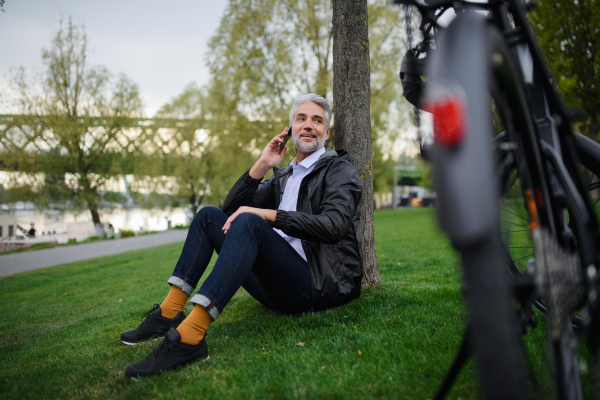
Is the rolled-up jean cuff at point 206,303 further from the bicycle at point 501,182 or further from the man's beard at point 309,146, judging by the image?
the man's beard at point 309,146

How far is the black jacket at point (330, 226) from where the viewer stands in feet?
6.82

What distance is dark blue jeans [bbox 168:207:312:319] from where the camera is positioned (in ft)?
6.07

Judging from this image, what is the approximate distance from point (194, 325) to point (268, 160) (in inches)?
54.9

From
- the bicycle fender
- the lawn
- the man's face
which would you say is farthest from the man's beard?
the bicycle fender

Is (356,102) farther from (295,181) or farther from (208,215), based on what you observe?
(208,215)

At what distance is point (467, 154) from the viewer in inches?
29.6

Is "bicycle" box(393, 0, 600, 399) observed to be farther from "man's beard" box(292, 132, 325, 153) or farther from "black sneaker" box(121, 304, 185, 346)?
"black sneaker" box(121, 304, 185, 346)

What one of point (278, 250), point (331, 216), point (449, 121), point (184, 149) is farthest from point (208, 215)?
point (184, 149)

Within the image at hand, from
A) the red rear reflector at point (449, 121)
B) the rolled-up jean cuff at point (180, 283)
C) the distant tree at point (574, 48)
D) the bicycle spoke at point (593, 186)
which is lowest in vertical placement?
the rolled-up jean cuff at point (180, 283)

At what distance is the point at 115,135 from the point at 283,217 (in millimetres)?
22443

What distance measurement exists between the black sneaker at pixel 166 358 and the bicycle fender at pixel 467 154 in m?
1.49

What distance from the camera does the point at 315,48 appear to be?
14883mm

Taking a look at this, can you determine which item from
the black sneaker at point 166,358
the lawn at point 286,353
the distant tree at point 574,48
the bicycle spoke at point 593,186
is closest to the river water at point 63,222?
the lawn at point 286,353

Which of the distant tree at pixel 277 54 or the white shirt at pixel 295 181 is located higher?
the distant tree at pixel 277 54
